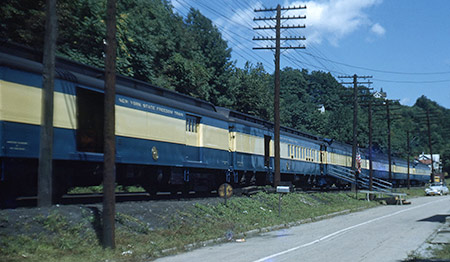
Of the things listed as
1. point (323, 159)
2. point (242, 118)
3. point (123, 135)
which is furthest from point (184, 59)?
point (123, 135)

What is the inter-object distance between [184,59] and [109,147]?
37.8m

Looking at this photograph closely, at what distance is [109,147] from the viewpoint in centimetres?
1251

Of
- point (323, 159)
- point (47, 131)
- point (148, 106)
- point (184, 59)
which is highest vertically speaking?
point (184, 59)

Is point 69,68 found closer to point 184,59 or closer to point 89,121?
point 89,121

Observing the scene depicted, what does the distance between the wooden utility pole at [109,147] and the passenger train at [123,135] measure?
211 cm

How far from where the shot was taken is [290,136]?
35188 millimetres

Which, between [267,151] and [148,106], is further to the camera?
Answer: [267,151]

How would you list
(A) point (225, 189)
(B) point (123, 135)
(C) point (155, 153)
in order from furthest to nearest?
(A) point (225, 189), (C) point (155, 153), (B) point (123, 135)

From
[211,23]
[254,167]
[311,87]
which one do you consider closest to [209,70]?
[211,23]

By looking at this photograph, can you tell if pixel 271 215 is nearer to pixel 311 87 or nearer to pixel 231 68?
pixel 231 68

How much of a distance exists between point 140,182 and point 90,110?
3.87m

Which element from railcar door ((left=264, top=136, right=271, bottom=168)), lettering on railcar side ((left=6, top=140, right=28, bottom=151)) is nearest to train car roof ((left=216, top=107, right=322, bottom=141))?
railcar door ((left=264, top=136, right=271, bottom=168))

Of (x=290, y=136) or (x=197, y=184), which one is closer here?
(x=197, y=184)

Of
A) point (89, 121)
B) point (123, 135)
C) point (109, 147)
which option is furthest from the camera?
point (123, 135)
